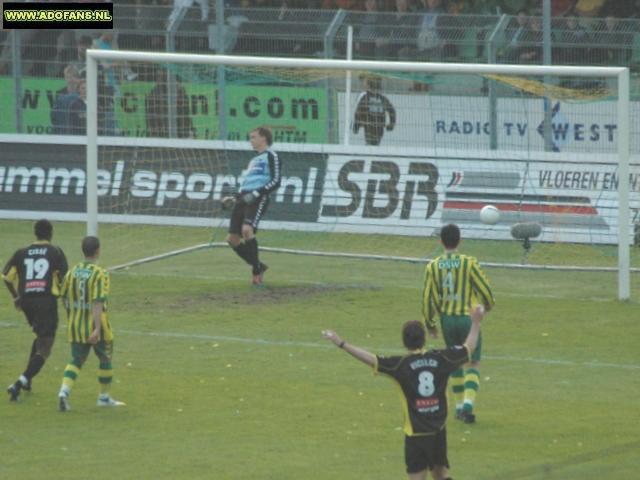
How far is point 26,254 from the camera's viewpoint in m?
9.00

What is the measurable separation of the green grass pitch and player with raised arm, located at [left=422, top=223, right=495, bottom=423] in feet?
0.92

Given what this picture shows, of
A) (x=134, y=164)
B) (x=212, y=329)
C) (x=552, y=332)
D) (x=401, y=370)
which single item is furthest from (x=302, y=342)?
(x=134, y=164)

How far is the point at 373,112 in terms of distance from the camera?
16625 mm

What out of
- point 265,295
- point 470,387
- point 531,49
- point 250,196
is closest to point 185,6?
point 531,49

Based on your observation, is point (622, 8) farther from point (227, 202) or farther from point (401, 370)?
point (401, 370)

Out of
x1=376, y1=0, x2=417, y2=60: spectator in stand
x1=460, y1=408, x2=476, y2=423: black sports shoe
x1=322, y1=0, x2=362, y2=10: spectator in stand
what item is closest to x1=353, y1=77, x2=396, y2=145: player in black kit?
x1=376, y1=0, x2=417, y2=60: spectator in stand

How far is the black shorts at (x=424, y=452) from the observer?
6117mm

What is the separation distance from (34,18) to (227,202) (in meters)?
9.20

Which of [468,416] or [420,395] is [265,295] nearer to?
[468,416]

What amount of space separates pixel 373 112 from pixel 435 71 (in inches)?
126

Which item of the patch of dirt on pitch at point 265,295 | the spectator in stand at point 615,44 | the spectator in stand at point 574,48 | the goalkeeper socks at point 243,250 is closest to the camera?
the patch of dirt on pitch at point 265,295

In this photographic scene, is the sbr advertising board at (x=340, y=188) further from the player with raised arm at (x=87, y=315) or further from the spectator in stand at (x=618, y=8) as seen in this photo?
Result: the player with raised arm at (x=87, y=315)

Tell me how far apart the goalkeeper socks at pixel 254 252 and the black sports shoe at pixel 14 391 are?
16.8ft

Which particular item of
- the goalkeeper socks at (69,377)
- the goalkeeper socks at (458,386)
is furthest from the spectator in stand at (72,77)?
the goalkeeper socks at (458,386)
